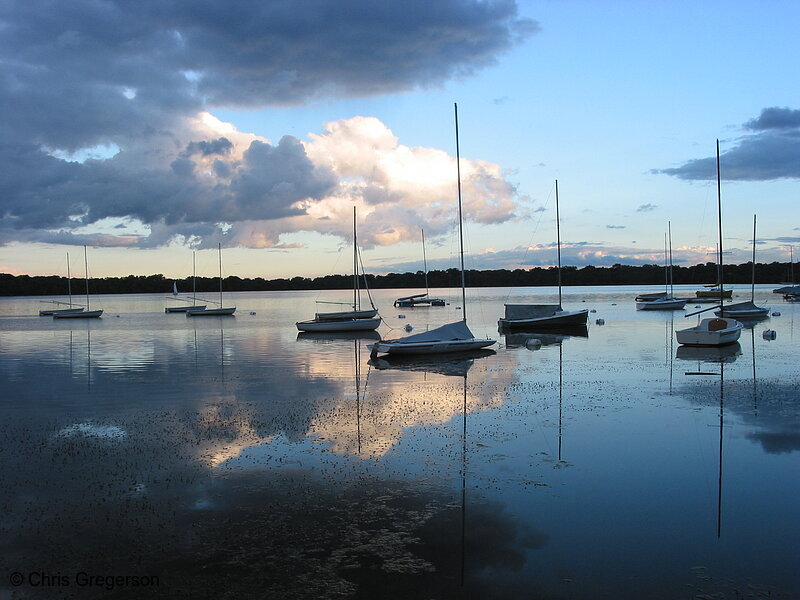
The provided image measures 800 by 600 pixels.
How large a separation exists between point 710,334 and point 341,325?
31141 millimetres

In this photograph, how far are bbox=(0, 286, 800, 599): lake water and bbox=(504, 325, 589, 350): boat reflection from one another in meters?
15.4

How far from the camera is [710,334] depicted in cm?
3531

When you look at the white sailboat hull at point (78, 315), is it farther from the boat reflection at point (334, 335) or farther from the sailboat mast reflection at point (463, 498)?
the sailboat mast reflection at point (463, 498)

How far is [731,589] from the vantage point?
305 inches

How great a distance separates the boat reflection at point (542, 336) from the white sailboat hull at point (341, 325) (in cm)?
1353

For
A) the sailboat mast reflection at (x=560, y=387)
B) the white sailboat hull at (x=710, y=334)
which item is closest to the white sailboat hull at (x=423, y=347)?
the sailboat mast reflection at (x=560, y=387)

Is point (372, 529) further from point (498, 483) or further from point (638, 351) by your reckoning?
point (638, 351)

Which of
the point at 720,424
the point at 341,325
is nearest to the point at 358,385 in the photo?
the point at 720,424

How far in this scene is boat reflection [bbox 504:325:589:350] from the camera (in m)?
40.6

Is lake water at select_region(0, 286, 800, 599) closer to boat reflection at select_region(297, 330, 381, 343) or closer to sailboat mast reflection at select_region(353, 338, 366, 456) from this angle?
sailboat mast reflection at select_region(353, 338, 366, 456)

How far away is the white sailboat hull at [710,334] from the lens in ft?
116

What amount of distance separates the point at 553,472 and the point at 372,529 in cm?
452

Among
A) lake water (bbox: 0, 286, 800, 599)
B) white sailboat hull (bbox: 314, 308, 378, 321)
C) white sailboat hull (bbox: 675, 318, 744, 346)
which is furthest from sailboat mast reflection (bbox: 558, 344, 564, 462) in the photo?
white sailboat hull (bbox: 314, 308, 378, 321)

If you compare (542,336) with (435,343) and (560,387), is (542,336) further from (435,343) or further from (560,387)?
(560,387)
